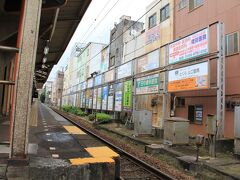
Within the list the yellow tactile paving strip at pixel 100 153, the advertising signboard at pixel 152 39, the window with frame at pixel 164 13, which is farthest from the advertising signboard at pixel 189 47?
the yellow tactile paving strip at pixel 100 153

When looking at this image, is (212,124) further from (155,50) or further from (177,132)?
(155,50)

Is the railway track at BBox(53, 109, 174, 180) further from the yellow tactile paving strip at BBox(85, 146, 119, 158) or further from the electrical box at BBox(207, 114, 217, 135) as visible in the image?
the electrical box at BBox(207, 114, 217, 135)

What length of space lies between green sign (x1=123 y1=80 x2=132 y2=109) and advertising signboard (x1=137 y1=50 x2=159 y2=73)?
6.05ft

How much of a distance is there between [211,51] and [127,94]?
27.3 feet

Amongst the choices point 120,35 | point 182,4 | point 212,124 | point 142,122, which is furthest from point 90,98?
point 212,124

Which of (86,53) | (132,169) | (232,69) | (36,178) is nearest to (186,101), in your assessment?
(232,69)

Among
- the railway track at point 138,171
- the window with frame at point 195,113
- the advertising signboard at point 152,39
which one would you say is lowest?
the railway track at point 138,171

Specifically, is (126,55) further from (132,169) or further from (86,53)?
(86,53)

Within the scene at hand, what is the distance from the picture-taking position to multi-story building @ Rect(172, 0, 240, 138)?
1488 cm

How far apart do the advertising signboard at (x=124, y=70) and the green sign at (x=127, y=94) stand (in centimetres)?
68

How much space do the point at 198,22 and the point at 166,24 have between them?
4.09 m

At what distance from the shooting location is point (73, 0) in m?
11.1

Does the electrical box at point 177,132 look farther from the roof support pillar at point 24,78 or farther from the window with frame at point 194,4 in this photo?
the roof support pillar at point 24,78

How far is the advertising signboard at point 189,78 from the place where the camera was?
14.1 m
